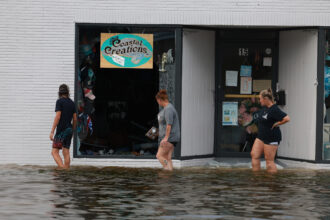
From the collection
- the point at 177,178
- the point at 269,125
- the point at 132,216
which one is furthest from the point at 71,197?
the point at 269,125

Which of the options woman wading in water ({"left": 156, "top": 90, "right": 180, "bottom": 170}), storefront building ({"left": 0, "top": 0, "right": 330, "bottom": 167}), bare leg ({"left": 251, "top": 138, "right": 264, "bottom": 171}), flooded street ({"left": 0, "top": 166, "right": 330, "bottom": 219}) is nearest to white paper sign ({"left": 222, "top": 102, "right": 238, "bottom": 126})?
storefront building ({"left": 0, "top": 0, "right": 330, "bottom": 167})

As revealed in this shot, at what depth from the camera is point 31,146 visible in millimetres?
16234

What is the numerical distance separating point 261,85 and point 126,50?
10.4 ft

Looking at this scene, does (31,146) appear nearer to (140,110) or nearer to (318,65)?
(140,110)

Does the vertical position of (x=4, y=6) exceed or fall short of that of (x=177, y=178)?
it exceeds it

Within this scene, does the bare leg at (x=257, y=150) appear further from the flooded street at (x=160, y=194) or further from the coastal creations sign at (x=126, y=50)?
the coastal creations sign at (x=126, y=50)

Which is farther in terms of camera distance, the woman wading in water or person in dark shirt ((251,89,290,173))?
the woman wading in water

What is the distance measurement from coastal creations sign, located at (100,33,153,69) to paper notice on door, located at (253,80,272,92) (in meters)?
2.49

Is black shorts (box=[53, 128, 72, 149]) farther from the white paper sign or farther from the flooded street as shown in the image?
the white paper sign

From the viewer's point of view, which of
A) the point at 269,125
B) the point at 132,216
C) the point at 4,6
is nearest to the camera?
the point at 132,216

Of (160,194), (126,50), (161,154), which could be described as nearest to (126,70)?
(126,50)

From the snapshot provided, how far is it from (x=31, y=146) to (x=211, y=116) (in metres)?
3.98

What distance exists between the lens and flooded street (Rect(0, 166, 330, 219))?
970cm

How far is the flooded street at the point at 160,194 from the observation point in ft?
31.8
